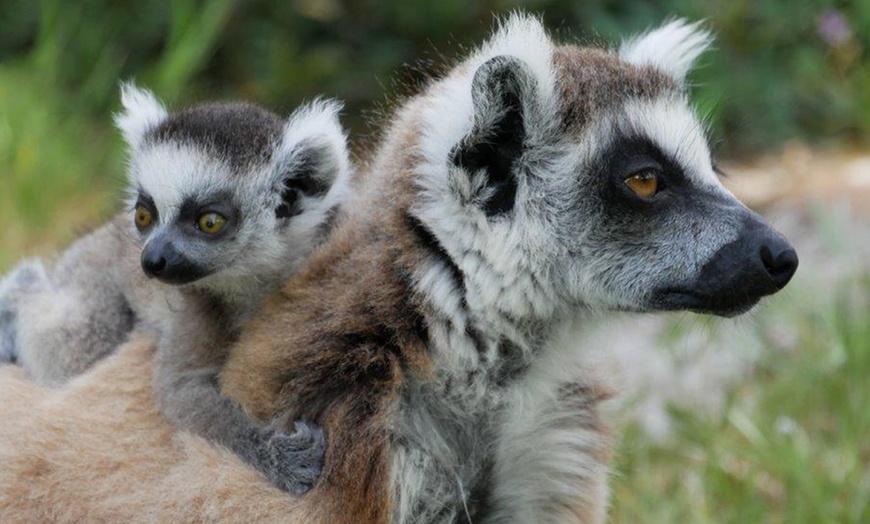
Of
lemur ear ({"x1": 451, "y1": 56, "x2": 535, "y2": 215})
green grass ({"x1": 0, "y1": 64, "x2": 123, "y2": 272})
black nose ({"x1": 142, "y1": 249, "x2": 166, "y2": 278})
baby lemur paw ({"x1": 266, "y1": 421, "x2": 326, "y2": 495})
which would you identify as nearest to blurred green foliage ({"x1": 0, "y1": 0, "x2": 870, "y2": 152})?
green grass ({"x1": 0, "y1": 64, "x2": 123, "y2": 272})

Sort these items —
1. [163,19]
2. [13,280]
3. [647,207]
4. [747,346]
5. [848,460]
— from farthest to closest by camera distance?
[163,19]
[747,346]
[848,460]
[13,280]
[647,207]

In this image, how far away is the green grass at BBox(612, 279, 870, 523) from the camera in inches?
225

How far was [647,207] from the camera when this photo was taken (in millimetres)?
3996

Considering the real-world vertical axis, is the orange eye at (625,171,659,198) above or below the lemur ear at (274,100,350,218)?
below

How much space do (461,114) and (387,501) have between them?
122 cm

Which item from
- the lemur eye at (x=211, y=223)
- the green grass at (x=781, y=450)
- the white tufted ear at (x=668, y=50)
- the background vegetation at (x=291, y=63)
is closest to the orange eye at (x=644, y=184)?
the white tufted ear at (x=668, y=50)

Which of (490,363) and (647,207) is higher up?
(647,207)

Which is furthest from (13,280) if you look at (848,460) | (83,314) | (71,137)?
(71,137)

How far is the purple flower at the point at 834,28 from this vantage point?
Result: 10828mm

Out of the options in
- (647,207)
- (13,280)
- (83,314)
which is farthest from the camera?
(13,280)

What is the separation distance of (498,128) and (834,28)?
776 cm

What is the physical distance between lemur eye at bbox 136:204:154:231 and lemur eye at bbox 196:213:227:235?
227 mm

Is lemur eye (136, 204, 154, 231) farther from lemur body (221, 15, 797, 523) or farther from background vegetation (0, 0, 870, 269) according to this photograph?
background vegetation (0, 0, 870, 269)

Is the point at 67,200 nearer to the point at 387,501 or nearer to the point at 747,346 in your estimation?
the point at 747,346
